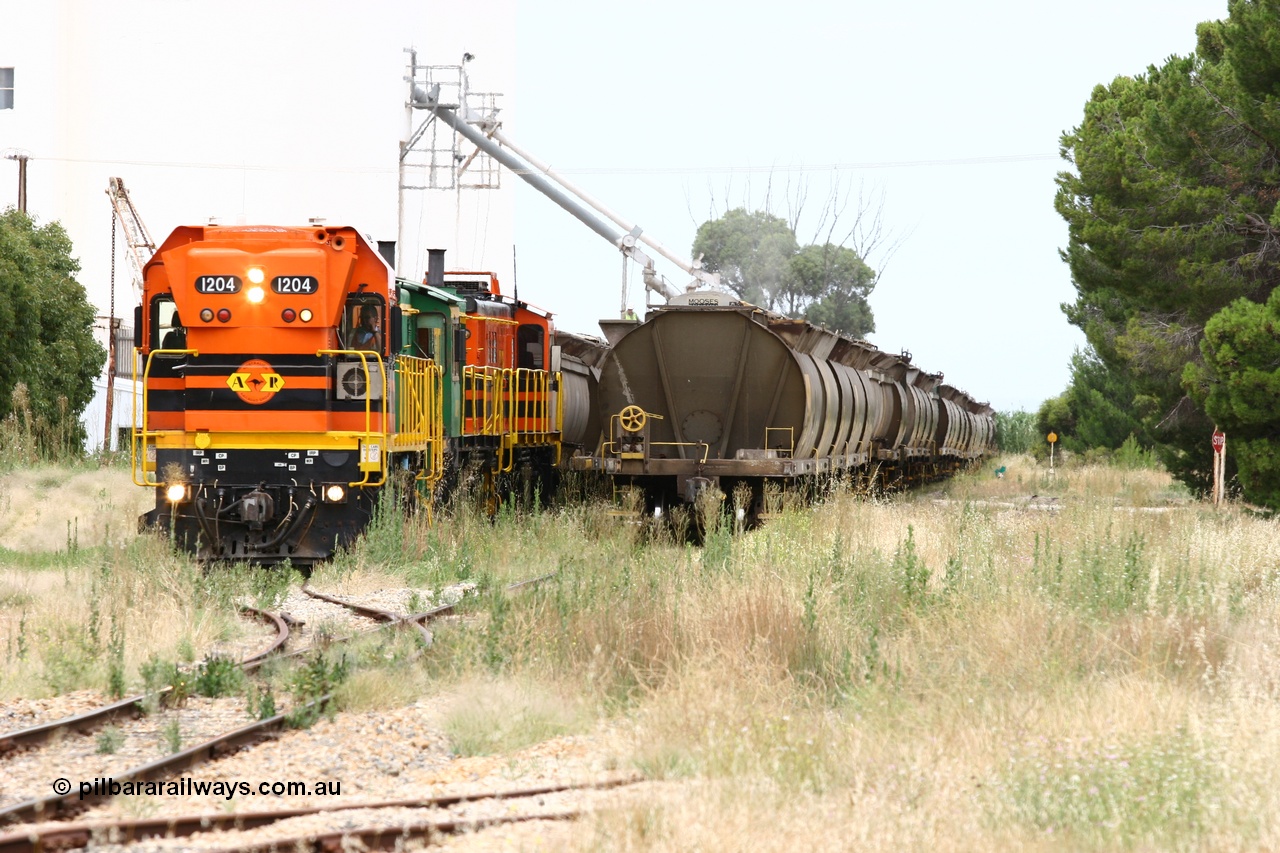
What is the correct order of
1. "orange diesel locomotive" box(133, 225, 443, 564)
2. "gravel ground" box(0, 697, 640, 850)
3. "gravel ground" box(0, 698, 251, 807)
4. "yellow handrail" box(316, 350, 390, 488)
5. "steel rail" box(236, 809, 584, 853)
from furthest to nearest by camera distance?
"orange diesel locomotive" box(133, 225, 443, 564) < "yellow handrail" box(316, 350, 390, 488) < "gravel ground" box(0, 698, 251, 807) < "gravel ground" box(0, 697, 640, 850) < "steel rail" box(236, 809, 584, 853)

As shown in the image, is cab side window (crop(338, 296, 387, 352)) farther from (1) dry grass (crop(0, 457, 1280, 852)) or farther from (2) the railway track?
(2) the railway track

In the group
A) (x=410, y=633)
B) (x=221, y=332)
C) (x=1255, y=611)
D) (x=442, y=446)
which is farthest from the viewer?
(x=442, y=446)

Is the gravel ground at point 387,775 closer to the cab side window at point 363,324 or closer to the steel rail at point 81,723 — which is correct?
the steel rail at point 81,723

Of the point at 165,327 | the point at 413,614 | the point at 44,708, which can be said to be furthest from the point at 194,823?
the point at 165,327

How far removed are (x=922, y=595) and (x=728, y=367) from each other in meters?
7.97

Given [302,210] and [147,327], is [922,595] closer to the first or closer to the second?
[147,327]

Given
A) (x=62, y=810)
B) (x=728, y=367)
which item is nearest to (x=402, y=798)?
(x=62, y=810)

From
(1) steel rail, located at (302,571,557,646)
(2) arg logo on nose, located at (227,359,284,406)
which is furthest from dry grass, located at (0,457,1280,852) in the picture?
(2) arg logo on nose, located at (227,359,284,406)

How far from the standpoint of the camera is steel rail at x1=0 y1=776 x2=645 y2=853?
5332 mm

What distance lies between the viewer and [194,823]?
18.6ft

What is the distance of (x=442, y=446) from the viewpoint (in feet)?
53.9

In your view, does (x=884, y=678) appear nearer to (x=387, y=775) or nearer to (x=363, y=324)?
(x=387, y=775)

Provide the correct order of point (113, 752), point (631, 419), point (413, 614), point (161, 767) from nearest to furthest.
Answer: point (161, 767) < point (113, 752) < point (413, 614) < point (631, 419)

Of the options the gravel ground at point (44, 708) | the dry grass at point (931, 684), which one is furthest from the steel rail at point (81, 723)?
the dry grass at point (931, 684)
